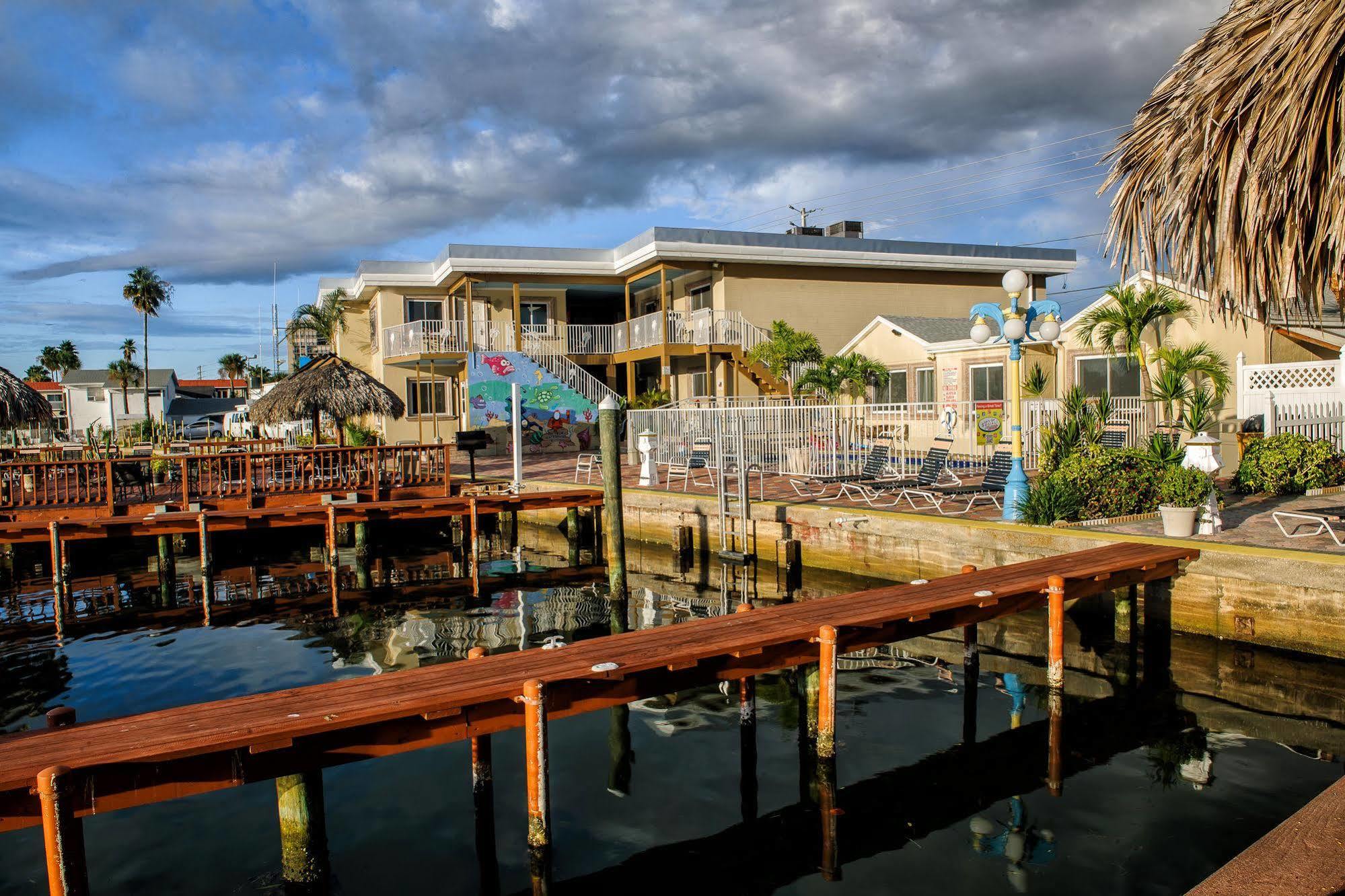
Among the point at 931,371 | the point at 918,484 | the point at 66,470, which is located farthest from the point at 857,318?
the point at 66,470

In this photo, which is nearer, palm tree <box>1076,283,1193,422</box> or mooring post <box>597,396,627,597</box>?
mooring post <box>597,396,627,597</box>

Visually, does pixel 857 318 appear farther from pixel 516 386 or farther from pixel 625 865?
pixel 625 865

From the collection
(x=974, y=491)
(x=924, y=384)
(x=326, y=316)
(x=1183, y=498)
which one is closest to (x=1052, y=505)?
(x=1183, y=498)

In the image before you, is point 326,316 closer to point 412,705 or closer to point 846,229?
point 846,229

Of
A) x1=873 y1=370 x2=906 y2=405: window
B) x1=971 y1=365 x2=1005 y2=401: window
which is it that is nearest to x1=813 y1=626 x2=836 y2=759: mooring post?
x1=971 y1=365 x2=1005 y2=401: window

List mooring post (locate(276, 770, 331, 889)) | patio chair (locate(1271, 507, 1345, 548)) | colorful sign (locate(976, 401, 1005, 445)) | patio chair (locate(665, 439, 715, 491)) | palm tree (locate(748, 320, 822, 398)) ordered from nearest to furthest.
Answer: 1. mooring post (locate(276, 770, 331, 889))
2. patio chair (locate(1271, 507, 1345, 548))
3. colorful sign (locate(976, 401, 1005, 445))
4. patio chair (locate(665, 439, 715, 491))
5. palm tree (locate(748, 320, 822, 398))

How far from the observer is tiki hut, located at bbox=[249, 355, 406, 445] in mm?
21125

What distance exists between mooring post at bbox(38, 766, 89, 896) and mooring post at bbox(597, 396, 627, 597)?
926 cm

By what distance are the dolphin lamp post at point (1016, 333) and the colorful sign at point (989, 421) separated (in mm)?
1502

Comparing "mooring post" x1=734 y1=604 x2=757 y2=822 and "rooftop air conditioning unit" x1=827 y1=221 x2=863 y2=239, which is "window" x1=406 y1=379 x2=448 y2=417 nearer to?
"rooftop air conditioning unit" x1=827 y1=221 x2=863 y2=239

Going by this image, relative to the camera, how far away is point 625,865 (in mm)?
6227

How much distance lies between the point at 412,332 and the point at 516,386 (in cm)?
1040

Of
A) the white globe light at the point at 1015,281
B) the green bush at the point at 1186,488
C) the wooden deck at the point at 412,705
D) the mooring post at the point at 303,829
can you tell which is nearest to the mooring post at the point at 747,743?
the wooden deck at the point at 412,705

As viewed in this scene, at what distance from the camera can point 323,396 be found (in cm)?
2122
